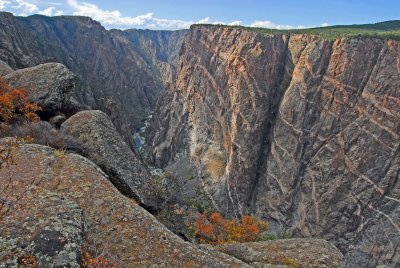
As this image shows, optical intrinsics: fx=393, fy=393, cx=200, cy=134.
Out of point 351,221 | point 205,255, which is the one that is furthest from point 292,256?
point 351,221

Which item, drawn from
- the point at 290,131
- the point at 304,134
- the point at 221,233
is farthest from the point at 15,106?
the point at 290,131

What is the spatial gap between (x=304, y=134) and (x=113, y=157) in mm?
76497

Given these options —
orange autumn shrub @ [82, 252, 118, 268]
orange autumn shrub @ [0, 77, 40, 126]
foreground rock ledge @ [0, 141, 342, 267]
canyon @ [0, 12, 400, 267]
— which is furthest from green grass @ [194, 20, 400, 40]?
orange autumn shrub @ [82, 252, 118, 268]

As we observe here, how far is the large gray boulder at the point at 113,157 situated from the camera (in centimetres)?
2066

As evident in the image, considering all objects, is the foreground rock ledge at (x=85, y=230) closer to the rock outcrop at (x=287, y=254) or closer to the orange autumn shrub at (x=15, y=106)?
the rock outcrop at (x=287, y=254)

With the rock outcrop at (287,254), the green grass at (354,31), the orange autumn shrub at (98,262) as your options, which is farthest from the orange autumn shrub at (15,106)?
the green grass at (354,31)

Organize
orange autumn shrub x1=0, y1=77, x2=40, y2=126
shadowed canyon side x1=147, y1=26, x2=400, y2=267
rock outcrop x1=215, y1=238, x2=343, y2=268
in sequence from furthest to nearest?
shadowed canyon side x1=147, y1=26, x2=400, y2=267 → orange autumn shrub x1=0, y1=77, x2=40, y2=126 → rock outcrop x1=215, y1=238, x2=343, y2=268

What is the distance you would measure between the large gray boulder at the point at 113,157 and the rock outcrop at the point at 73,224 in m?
3.14

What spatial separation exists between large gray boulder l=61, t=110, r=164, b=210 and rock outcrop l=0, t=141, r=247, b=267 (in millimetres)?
3138

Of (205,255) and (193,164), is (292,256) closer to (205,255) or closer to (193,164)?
(205,255)

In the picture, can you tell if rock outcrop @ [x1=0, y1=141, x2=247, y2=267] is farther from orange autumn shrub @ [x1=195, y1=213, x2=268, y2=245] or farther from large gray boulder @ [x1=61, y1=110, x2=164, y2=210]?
orange autumn shrub @ [x1=195, y1=213, x2=268, y2=245]

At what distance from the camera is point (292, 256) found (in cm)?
1648

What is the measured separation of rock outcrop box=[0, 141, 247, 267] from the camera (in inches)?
436

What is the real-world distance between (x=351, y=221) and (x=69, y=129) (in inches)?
2771
